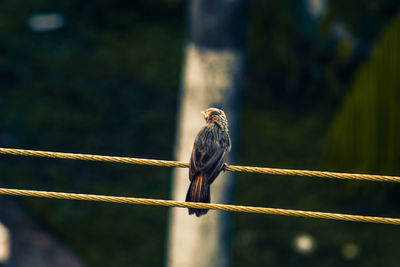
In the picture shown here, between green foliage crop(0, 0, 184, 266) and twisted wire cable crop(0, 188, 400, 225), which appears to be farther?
green foliage crop(0, 0, 184, 266)

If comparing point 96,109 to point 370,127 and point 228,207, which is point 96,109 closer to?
point 370,127

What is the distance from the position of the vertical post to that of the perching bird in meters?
0.92

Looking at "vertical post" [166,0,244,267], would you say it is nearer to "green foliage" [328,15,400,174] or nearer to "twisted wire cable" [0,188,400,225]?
"twisted wire cable" [0,188,400,225]

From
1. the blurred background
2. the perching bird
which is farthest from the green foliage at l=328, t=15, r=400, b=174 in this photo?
the perching bird

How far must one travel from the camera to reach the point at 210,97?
4355 millimetres

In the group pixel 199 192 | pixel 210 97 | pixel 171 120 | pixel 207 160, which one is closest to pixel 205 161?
pixel 207 160

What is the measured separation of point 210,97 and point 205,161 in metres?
1.21

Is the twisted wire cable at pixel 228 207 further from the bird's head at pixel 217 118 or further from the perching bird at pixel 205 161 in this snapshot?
the bird's head at pixel 217 118

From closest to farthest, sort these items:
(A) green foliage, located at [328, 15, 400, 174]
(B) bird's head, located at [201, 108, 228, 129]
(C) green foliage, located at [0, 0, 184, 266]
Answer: (B) bird's head, located at [201, 108, 228, 129] → (A) green foliage, located at [328, 15, 400, 174] → (C) green foliage, located at [0, 0, 184, 266]

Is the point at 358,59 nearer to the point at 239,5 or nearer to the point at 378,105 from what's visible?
the point at 378,105

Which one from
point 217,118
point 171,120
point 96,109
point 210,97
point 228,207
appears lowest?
point 228,207

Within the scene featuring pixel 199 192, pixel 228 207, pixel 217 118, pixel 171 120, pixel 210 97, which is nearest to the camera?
pixel 228 207

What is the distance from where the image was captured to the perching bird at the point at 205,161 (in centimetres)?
313

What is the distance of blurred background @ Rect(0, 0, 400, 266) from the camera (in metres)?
6.80
